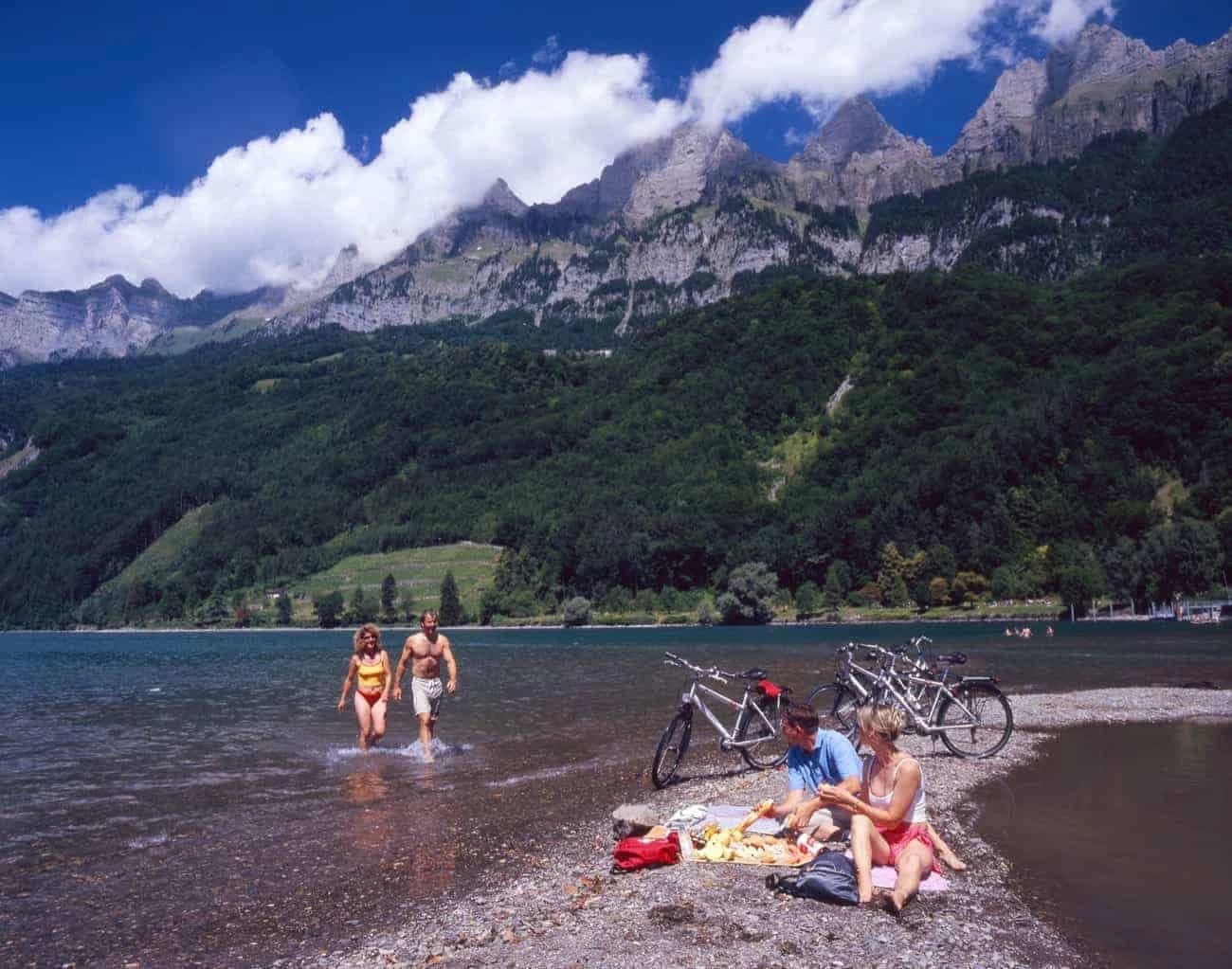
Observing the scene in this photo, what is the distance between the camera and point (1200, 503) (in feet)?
406

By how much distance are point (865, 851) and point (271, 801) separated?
10.7 metres

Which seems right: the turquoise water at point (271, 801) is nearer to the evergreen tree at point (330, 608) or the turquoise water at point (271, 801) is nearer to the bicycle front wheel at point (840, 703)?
the bicycle front wheel at point (840, 703)

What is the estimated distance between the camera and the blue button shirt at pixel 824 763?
1100cm

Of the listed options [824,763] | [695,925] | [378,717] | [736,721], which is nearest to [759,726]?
[736,721]

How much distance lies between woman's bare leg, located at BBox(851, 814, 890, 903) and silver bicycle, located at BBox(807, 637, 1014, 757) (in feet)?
26.3

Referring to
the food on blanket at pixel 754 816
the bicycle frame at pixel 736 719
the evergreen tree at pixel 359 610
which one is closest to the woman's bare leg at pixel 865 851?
the food on blanket at pixel 754 816

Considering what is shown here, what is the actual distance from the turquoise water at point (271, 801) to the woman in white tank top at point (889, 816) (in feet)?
14.5

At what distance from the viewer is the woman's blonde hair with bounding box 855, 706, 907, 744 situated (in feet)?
32.1

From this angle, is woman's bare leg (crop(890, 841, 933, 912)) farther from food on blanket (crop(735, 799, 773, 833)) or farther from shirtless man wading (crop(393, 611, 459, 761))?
shirtless man wading (crop(393, 611, 459, 761))

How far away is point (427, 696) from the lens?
805 inches

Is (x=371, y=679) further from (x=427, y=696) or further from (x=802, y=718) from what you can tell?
(x=802, y=718)

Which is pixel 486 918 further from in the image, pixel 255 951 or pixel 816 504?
pixel 816 504

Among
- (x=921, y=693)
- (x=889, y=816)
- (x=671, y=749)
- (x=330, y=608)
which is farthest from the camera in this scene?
(x=330, y=608)

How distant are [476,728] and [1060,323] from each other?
18719cm
